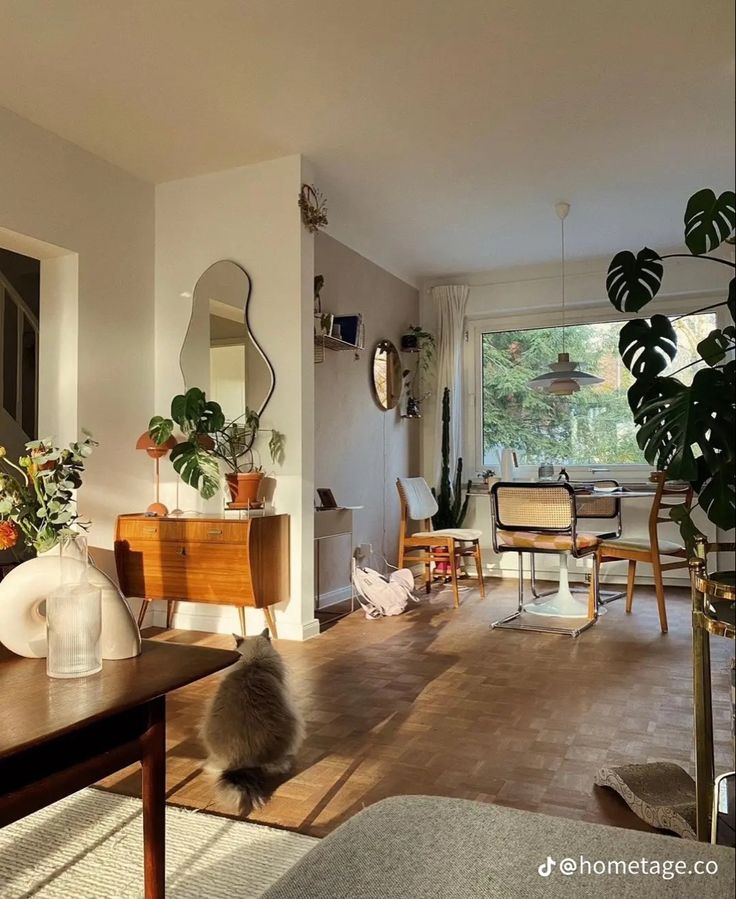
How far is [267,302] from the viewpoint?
4.36 m

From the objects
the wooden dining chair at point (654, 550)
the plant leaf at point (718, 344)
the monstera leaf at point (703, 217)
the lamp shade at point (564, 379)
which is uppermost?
the lamp shade at point (564, 379)

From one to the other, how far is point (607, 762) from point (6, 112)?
3971 mm

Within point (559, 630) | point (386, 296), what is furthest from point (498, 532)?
point (386, 296)

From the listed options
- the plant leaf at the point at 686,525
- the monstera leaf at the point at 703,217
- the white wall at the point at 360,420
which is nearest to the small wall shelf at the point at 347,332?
the white wall at the point at 360,420

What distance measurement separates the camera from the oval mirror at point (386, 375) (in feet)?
20.3

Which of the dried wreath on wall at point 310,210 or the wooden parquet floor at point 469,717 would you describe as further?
the dried wreath on wall at point 310,210

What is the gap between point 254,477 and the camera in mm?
4098

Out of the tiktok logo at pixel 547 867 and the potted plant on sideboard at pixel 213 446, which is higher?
the potted plant on sideboard at pixel 213 446

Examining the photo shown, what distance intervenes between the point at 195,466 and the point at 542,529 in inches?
78.9

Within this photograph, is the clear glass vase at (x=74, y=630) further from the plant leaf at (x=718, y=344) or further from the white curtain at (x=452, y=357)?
the white curtain at (x=452, y=357)

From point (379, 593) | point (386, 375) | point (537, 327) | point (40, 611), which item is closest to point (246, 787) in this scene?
point (40, 611)

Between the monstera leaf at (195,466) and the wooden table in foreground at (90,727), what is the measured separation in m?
2.48

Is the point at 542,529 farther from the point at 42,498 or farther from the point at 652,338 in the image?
the point at 42,498

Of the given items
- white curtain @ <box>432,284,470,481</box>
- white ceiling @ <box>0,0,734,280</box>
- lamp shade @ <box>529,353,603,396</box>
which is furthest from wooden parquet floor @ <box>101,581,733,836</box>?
white curtain @ <box>432,284,470,481</box>
